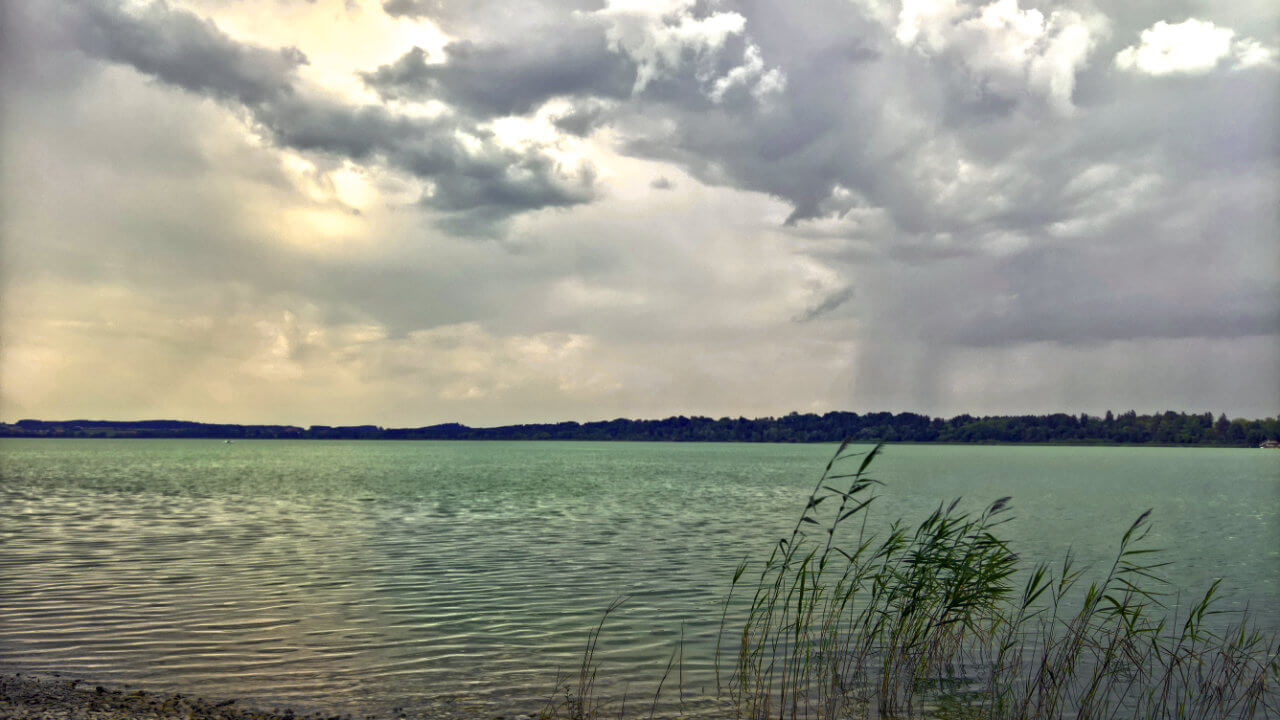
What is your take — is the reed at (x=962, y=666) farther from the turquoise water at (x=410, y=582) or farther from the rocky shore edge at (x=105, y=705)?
the rocky shore edge at (x=105, y=705)

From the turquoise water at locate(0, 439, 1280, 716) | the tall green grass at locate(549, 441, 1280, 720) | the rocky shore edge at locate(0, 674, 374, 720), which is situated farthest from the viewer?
the turquoise water at locate(0, 439, 1280, 716)

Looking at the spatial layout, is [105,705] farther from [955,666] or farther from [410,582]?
[955,666]

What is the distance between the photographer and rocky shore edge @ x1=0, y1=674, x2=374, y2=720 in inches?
468

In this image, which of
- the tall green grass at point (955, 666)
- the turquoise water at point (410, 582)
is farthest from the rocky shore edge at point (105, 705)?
the tall green grass at point (955, 666)

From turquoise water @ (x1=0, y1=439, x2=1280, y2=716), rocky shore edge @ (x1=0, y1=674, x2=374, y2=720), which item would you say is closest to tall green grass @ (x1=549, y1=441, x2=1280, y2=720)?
turquoise water @ (x1=0, y1=439, x2=1280, y2=716)

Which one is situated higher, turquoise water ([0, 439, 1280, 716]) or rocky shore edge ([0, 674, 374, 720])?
rocky shore edge ([0, 674, 374, 720])

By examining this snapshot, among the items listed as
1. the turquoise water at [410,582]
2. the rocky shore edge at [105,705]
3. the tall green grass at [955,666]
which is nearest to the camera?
the rocky shore edge at [105,705]

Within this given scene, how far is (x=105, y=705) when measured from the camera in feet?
41.1

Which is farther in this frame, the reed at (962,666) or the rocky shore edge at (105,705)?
the reed at (962,666)

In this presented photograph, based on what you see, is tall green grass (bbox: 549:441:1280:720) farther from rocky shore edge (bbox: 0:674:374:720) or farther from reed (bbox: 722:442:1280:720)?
rocky shore edge (bbox: 0:674:374:720)

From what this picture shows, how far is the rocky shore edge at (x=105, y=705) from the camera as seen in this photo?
11.9 meters

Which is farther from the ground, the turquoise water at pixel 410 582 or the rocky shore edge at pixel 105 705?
the rocky shore edge at pixel 105 705

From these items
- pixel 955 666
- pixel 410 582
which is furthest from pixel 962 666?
pixel 410 582

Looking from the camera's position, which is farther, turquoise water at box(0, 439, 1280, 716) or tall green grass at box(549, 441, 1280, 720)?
turquoise water at box(0, 439, 1280, 716)
